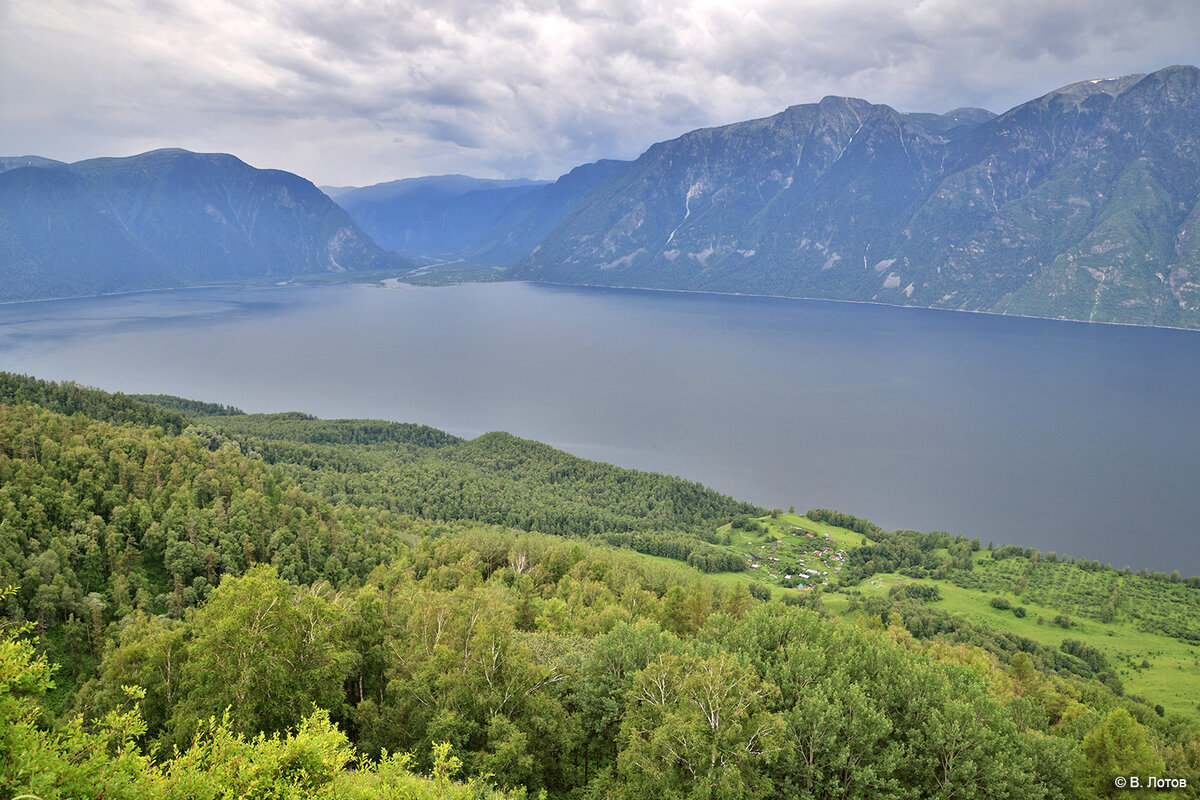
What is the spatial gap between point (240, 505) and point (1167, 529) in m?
135

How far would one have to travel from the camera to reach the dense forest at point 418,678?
16781 millimetres

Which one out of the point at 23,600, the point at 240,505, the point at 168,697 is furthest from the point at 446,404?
the point at 168,697

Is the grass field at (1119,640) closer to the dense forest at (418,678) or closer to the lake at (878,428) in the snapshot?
the dense forest at (418,678)

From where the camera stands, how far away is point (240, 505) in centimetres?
5759

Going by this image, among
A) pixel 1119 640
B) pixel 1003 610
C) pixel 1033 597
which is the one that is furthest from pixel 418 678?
pixel 1119 640

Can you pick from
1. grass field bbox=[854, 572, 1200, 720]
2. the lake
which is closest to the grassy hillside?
grass field bbox=[854, 572, 1200, 720]

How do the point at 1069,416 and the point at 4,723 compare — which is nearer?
the point at 4,723

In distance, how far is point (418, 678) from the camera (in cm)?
2497

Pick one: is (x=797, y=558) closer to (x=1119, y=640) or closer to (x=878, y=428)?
(x=1119, y=640)

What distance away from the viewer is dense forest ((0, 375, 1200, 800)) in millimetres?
16781

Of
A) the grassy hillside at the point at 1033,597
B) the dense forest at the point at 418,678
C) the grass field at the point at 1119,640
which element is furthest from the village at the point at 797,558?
the dense forest at the point at 418,678

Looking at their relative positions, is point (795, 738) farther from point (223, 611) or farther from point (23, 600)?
point (23, 600)

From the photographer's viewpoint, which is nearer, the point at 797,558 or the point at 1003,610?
the point at 1003,610

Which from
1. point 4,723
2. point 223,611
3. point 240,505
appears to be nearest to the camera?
point 4,723
